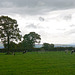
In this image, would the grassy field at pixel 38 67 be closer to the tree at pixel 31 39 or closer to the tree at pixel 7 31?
the tree at pixel 7 31

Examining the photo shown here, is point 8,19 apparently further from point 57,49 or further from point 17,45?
point 57,49

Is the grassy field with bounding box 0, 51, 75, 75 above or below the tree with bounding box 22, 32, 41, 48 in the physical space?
below

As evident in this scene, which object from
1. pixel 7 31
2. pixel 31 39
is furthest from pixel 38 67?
pixel 31 39

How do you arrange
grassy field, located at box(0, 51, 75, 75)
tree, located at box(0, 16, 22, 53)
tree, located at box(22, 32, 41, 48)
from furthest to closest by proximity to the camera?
tree, located at box(22, 32, 41, 48) < tree, located at box(0, 16, 22, 53) < grassy field, located at box(0, 51, 75, 75)

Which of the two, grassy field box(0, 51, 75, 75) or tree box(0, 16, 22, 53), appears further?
tree box(0, 16, 22, 53)

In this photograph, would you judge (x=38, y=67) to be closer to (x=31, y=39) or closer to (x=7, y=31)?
(x=7, y=31)

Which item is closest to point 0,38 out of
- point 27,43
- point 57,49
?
point 57,49

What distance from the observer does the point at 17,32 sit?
2719 inches

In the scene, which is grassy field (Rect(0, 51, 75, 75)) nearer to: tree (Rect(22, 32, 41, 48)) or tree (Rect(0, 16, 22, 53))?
tree (Rect(0, 16, 22, 53))

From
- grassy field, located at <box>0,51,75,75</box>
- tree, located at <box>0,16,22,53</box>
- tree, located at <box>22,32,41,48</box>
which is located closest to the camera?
grassy field, located at <box>0,51,75,75</box>

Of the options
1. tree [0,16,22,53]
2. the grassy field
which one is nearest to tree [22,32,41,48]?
tree [0,16,22,53]

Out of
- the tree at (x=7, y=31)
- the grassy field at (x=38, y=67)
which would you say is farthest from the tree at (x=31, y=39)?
the grassy field at (x=38, y=67)

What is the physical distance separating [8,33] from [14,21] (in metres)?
5.27

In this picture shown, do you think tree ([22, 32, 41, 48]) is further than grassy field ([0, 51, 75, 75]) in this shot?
Yes
